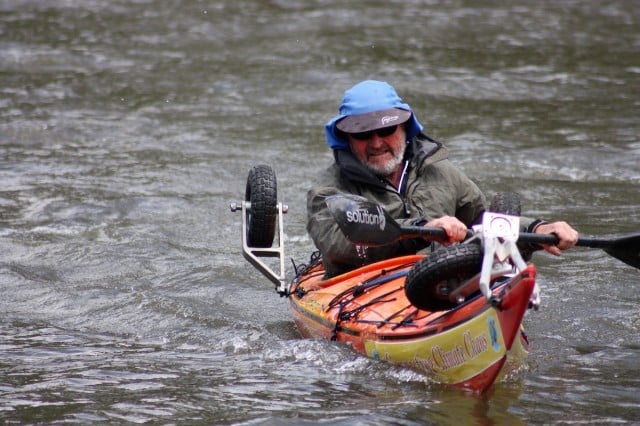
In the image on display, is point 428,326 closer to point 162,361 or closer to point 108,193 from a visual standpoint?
point 162,361

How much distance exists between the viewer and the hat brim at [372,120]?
260 inches

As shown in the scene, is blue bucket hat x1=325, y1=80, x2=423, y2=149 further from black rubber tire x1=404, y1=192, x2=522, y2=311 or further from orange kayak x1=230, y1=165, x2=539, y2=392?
black rubber tire x1=404, y1=192, x2=522, y2=311

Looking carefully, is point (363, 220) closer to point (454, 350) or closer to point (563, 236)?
point (454, 350)

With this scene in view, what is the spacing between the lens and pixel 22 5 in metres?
21.3

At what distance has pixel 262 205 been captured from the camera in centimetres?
727

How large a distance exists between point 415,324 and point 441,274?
0.65 meters

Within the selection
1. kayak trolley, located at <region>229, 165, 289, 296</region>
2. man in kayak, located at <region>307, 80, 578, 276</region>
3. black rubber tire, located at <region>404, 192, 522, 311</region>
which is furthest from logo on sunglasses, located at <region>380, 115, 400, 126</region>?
black rubber tire, located at <region>404, 192, 522, 311</region>

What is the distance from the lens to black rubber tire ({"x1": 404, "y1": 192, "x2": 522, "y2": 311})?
202 inches

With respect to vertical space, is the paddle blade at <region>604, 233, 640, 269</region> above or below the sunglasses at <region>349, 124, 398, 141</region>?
below

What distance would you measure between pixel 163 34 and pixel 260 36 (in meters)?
1.78

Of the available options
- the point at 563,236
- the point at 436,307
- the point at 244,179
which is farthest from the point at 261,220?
the point at 244,179

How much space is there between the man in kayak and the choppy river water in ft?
2.29

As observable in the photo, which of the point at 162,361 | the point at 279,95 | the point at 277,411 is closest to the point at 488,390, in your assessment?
the point at 277,411

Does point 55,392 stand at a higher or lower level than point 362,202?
lower
